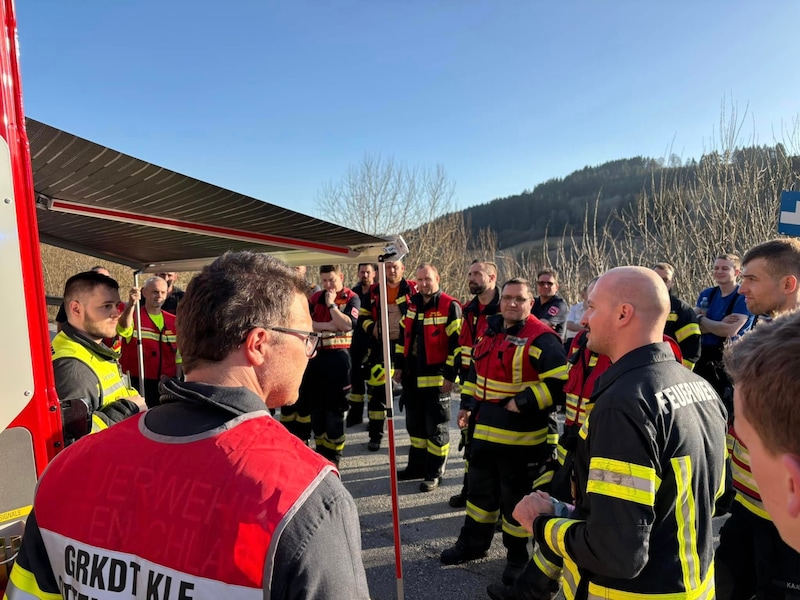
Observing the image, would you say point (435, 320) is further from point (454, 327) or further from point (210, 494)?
point (210, 494)

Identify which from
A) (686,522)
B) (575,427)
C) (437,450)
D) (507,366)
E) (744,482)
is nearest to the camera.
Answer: (686,522)

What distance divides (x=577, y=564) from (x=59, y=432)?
1959 millimetres

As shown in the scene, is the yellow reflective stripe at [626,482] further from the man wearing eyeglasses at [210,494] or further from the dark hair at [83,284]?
the dark hair at [83,284]

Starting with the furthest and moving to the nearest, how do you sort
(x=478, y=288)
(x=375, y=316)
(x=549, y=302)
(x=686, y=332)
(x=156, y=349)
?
(x=375, y=316), (x=549, y=302), (x=156, y=349), (x=478, y=288), (x=686, y=332)

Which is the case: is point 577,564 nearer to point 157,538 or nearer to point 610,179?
point 157,538

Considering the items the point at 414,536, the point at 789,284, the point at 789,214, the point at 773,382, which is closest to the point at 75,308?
the point at 414,536

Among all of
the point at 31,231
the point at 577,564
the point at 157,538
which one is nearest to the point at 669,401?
the point at 577,564

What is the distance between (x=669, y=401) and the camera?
1.75 meters

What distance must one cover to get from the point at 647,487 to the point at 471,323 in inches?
155

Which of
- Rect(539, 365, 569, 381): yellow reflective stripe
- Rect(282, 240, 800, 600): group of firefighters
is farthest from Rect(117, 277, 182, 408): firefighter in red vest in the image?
Rect(539, 365, 569, 381): yellow reflective stripe

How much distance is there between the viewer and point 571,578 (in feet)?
6.48

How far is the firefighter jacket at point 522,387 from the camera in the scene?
365cm

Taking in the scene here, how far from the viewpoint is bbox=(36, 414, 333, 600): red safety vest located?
37.7 inches

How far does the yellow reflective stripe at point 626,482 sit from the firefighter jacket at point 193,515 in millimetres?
1009
